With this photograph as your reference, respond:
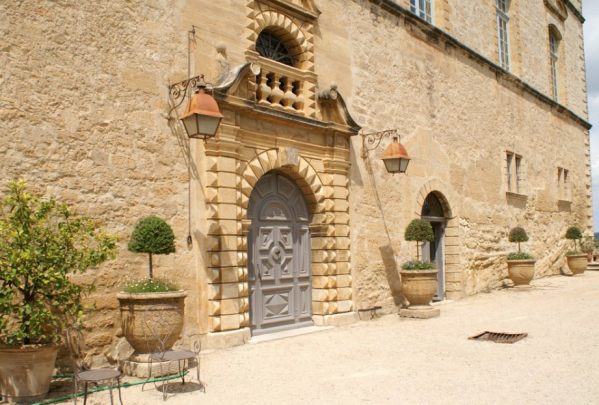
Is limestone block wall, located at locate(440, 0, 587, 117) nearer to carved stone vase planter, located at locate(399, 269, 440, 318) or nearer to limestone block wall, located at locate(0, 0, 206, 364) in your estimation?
carved stone vase planter, located at locate(399, 269, 440, 318)

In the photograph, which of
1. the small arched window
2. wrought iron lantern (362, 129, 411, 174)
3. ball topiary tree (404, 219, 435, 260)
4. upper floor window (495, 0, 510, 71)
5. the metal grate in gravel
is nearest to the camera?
the metal grate in gravel

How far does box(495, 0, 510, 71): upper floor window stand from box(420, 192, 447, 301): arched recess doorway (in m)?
5.03

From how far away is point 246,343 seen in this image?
6.37 m

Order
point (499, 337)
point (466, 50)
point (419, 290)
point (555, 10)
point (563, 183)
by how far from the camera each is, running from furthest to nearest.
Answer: point (555, 10), point (563, 183), point (466, 50), point (419, 290), point (499, 337)

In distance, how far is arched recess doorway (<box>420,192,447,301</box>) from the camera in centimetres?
1053

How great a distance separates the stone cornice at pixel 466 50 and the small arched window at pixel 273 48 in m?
2.21

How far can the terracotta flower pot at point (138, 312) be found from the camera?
4832 millimetres

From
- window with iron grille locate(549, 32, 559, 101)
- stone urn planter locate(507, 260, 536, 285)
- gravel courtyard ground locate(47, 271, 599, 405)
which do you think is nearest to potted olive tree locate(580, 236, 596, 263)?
window with iron grille locate(549, 32, 559, 101)

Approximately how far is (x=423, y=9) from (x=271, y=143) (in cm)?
576

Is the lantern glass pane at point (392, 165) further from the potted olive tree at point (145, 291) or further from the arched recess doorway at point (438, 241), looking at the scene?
the potted olive tree at point (145, 291)

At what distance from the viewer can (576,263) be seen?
1498 centimetres

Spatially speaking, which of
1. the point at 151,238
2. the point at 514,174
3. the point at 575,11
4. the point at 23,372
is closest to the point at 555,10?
the point at 575,11

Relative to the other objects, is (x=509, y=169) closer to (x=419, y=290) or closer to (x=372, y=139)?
(x=372, y=139)

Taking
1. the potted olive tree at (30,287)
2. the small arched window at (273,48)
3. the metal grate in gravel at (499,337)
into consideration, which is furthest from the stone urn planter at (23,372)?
the small arched window at (273,48)
